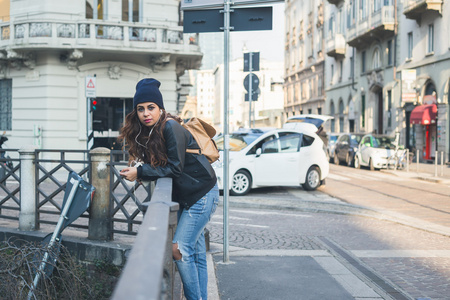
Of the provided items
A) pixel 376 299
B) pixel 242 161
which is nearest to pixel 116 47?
pixel 242 161

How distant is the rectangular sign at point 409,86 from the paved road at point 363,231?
15.9 meters

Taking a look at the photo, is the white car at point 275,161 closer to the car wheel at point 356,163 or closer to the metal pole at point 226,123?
the metal pole at point 226,123

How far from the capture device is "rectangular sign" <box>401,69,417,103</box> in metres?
29.2

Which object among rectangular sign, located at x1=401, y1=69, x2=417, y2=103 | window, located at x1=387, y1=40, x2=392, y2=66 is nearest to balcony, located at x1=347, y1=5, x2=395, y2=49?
window, located at x1=387, y1=40, x2=392, y2=66

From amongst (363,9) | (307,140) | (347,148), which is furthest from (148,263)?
(363,9)

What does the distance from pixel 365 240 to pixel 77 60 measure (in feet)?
48.0

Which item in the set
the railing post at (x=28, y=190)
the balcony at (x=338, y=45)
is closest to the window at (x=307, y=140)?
the railing post at (x=28, y=190)

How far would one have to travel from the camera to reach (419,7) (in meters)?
28.0

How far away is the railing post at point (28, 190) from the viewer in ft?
21.9

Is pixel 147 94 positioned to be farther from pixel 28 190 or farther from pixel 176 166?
pixel 28 190

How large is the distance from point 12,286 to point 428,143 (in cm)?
2764

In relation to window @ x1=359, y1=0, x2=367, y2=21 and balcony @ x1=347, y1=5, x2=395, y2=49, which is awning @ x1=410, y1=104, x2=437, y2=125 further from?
window @ x1=359, y1=0, x2=367, y2=21

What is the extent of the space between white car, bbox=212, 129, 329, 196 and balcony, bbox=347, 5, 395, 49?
21197 mm

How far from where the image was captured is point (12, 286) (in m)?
5.36
